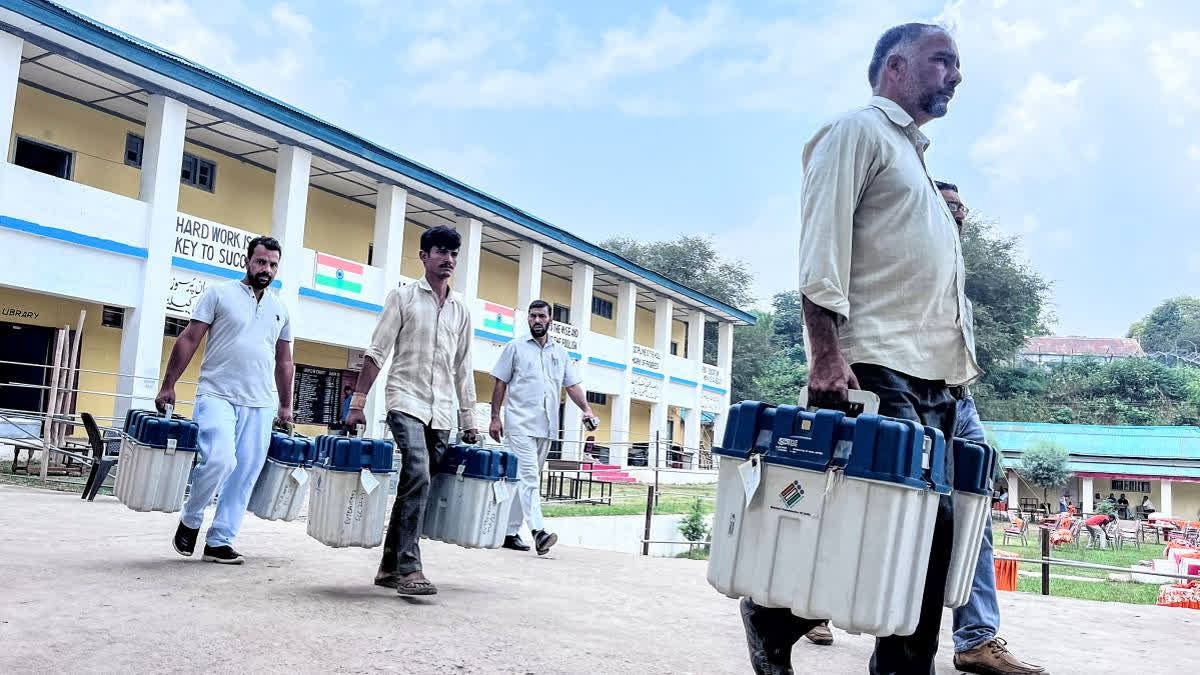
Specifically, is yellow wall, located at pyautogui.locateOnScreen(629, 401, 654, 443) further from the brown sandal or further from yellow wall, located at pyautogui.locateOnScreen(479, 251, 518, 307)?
the brown sandal

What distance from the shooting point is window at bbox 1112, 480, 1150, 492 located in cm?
3775

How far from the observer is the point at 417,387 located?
481 cm

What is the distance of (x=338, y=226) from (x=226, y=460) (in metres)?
17.1

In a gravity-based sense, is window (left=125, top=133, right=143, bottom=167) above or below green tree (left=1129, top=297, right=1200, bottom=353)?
below

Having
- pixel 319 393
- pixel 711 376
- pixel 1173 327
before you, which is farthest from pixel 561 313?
pixel 1173 327

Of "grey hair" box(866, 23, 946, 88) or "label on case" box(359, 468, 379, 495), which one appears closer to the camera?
"grey hair" box(866, 23, 946, 88)

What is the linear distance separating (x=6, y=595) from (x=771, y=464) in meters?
3.21

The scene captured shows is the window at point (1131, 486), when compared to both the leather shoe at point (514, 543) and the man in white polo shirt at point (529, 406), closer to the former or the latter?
the man in white polo shirt at point (529, 406)

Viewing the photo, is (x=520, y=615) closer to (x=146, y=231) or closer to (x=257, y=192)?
(x=146, y=231)

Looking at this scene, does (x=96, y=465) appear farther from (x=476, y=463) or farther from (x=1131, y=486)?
(x=1131, y=486)

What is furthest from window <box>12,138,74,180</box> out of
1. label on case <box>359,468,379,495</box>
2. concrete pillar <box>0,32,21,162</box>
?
label on case <box>359,468,379,495</box>

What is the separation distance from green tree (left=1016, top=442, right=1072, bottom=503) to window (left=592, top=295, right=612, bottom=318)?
1778 cm

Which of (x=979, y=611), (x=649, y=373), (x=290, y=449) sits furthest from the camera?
(x=649, y=373)

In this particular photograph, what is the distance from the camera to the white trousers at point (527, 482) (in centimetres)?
721
